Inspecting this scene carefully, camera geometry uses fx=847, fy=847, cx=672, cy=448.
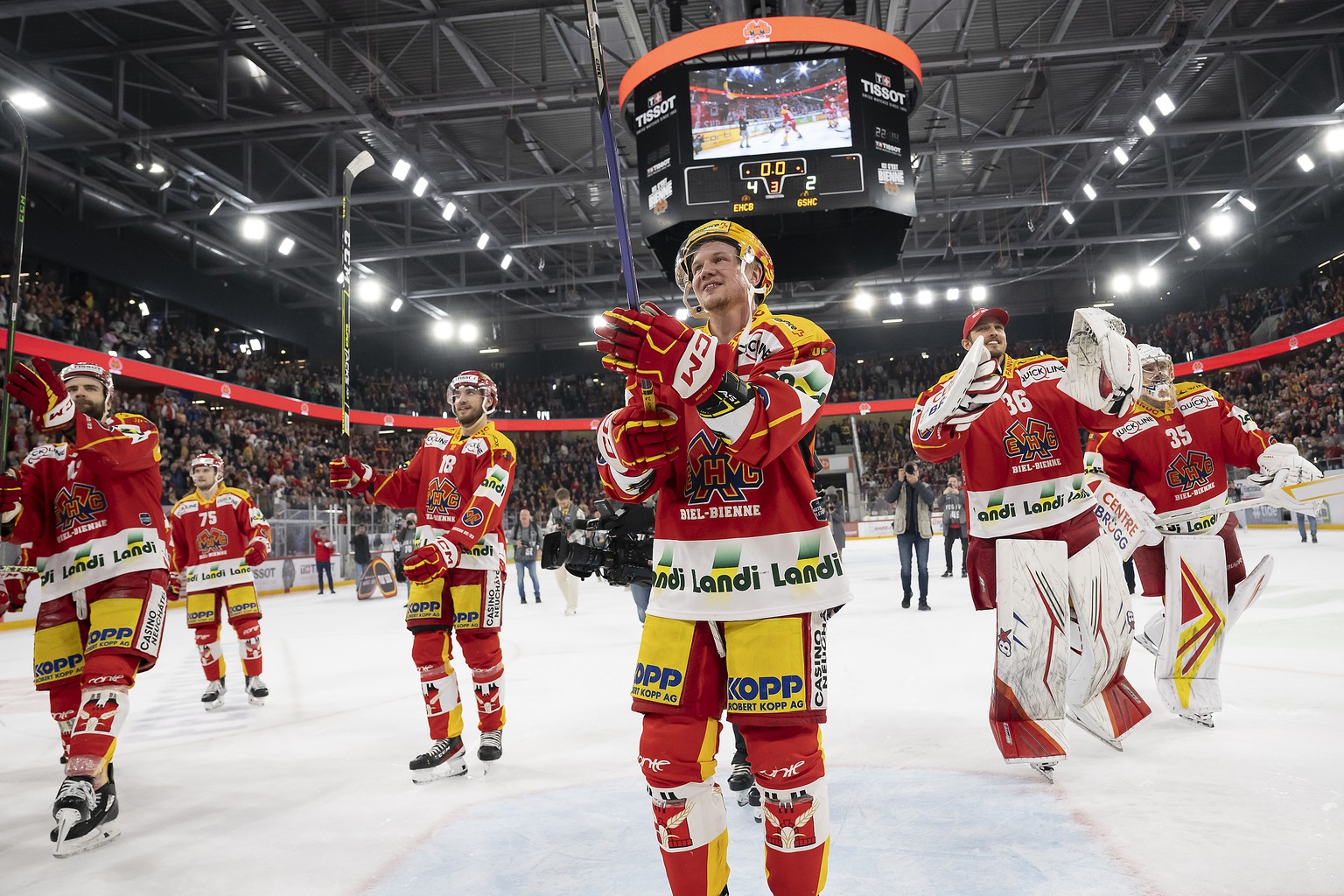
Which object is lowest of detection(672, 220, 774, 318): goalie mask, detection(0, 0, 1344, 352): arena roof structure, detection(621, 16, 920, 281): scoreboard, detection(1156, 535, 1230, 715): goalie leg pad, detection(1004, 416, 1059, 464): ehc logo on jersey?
detection(1156, 535, 1230, 715): goalie leg pad

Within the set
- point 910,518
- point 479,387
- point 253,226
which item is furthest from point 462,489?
point 253,226

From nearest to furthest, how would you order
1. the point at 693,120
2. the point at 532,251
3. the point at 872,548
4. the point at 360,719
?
1. the point at 360,719
2. the point at 693,120
3. the point at 872,548
4. the point at 532,251

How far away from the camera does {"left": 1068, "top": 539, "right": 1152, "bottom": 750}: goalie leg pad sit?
371 cm

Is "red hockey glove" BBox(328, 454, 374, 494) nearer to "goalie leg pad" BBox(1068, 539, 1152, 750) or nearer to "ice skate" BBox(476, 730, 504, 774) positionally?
"ice skate" BBox(476, 730, 504, 774)

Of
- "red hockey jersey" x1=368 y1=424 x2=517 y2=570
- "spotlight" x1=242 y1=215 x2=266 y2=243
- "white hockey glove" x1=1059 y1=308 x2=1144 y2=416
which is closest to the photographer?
"white hockey glove" x1=1059 y1=308 x2=1144 y2=416

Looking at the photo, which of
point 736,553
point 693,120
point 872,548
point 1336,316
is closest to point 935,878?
point 736,553

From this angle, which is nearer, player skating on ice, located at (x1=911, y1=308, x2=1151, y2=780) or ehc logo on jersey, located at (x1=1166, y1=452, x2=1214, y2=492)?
player skating on ice, located at (x1=911, y1=308, x2=1151, y2=780)

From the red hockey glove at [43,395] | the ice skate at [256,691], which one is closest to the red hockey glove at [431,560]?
the red hockey glove at [43,395]

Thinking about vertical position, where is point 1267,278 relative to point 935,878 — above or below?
above

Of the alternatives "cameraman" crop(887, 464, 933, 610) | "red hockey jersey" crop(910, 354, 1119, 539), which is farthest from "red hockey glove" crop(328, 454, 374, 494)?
"cameraman" crop(887, 464, 933, 610)

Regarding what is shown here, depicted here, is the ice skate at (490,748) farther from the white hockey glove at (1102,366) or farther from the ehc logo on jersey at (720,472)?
the white hockey glove at (1102,366)

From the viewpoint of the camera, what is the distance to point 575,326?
34.0 metres

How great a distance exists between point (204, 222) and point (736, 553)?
2416cm

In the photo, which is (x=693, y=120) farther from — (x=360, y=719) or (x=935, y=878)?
(x=935, y=878)
